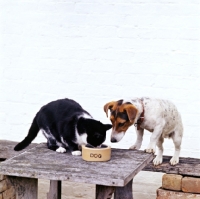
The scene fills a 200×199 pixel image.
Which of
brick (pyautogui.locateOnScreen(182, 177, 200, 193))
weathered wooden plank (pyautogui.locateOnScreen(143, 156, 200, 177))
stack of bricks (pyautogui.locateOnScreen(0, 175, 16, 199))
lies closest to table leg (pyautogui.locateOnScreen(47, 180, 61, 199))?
stack of bricks (pyautogui.locateOnScreen(0, 175, 16, 199))

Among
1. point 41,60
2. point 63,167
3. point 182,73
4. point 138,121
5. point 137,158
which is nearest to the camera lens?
point 63,167

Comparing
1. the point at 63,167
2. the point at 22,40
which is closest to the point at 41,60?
the point at 22,40

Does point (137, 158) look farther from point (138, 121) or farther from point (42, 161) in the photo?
point (42, 161)

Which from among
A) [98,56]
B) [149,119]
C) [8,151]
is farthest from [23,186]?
[98,56]

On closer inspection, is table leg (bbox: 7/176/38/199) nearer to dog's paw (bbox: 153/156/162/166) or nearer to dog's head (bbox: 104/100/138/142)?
dog's head (bbox: 104/100/138/142)

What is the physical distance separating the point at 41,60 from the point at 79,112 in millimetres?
2096

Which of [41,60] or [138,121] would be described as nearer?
[138,121]

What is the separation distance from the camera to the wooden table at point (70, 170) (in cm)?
252

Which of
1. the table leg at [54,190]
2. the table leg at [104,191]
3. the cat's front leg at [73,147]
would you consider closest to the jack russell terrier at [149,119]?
the cat's front leg at [73,147]

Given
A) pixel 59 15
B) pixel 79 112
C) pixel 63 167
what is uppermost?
pixel 59 15

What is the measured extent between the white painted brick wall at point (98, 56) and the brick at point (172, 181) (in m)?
1.27

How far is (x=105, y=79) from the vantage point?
4887 millimetres

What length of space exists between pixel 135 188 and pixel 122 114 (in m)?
1.96

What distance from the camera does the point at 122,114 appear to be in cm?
298
